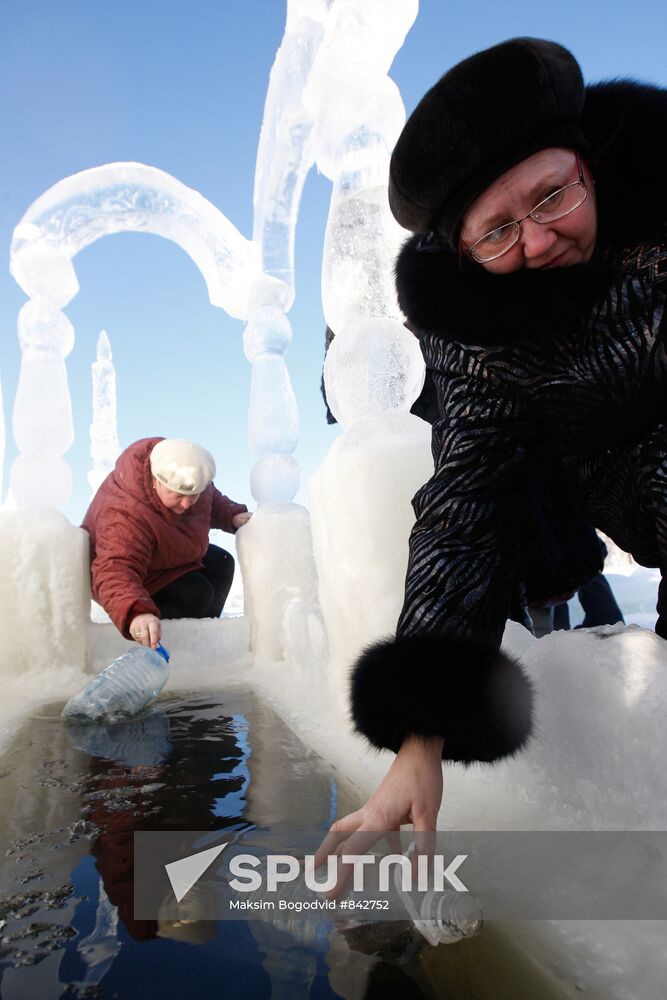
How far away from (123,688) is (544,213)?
1637 millimetres

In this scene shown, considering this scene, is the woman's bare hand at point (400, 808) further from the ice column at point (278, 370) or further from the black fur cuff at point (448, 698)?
the ice column at point (278, 370)

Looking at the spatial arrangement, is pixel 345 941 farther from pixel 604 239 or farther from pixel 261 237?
pixel 261 237

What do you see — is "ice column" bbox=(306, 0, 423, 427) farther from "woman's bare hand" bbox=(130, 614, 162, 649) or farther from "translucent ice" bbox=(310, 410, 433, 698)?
"woman's bare hand" bbox=(130, 614, 162, 649)

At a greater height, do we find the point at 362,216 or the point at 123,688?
the point at 362,216

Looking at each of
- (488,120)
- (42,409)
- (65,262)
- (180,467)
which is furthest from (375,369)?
(65,262)

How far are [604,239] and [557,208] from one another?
0.10 metres

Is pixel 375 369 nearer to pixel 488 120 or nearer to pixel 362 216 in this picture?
pixel 362 216

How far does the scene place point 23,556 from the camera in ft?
8.23

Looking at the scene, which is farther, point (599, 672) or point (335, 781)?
point (335, 781)

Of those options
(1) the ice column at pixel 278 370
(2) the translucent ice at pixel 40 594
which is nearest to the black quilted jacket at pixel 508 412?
(1) the ice column at pixel 278 370

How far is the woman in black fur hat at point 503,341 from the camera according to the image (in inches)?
31.1

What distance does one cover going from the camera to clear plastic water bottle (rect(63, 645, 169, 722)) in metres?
1.87

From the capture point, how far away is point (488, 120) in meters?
0.79

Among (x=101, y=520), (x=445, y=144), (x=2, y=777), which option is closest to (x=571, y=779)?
(x=445, y=144)
